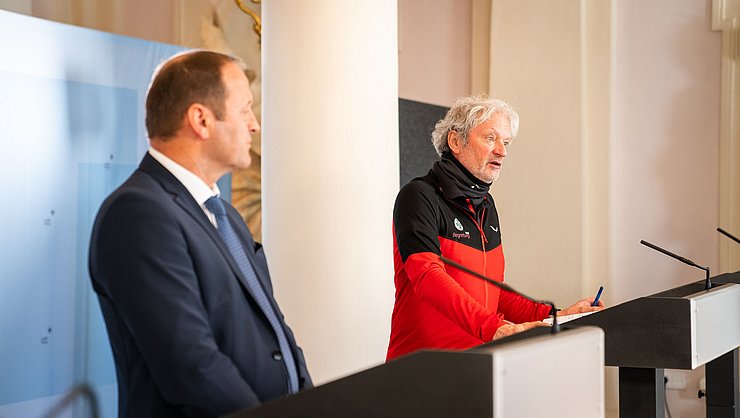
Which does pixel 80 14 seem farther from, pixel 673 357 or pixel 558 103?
pixel 558 103

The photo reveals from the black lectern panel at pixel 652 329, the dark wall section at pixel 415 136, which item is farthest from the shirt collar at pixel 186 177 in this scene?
the dark wall section at pixel 415 136

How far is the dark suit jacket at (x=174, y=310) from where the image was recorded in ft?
5.78

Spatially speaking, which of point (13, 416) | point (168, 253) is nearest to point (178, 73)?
point (168, 253)

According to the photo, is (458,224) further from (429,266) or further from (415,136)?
(415,136)

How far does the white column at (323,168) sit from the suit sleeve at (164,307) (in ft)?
5.02

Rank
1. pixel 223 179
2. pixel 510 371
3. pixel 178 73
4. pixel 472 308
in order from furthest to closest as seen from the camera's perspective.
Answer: pixel 223 179
pixel 472 308
pixel 178 73
pixel 510 371

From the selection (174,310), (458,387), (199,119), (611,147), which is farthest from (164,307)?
(611,147)

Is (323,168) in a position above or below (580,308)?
above

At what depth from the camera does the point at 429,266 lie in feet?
9.32

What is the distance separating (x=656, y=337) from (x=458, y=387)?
1.39 meters

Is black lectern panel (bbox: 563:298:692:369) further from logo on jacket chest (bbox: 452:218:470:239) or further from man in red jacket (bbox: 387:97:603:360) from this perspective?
logo on jacket chest (bbox: 452:218:470:239)

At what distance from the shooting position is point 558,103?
19.8ft

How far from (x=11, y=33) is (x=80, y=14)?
628 millimetres

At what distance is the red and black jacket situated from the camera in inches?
110
